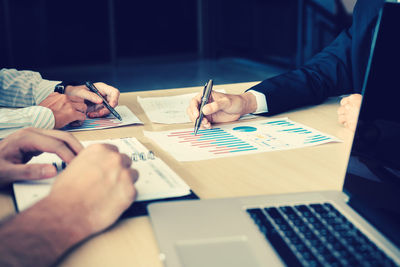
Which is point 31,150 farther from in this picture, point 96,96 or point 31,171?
point 96,96

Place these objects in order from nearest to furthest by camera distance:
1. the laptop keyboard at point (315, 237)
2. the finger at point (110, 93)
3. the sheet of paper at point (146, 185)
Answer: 1. the laptop keyboard at point (315, 237)
2. the sheet of paper at point (146, 185)
3. the finger at point (110, 93)

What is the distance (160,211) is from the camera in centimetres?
67

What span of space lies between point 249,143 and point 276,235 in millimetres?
504

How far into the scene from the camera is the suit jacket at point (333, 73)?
135 cm

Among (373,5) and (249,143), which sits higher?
(373,5)

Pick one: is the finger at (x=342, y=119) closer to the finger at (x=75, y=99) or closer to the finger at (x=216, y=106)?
the finger at (x=216, y=106)

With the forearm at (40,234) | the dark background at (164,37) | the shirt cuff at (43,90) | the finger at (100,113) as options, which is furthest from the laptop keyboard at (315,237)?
the dark background at (164,37)

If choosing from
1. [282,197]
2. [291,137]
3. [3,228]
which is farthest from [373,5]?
[3,228]

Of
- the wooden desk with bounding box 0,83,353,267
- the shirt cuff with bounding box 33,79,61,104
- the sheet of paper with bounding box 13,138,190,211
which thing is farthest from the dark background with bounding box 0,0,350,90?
the sheet of paper with bounding box 13,138,190,211

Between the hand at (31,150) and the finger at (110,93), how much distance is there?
539 millimetres

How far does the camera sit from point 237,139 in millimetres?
1105

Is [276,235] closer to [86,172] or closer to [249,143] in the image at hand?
[86,172]

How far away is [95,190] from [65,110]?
605 millimetres

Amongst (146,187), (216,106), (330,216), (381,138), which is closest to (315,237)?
(330,216)
